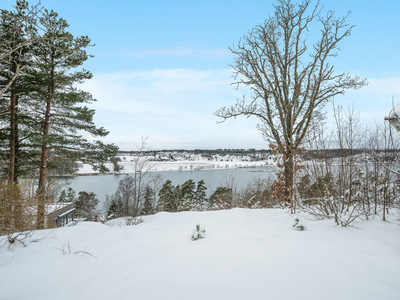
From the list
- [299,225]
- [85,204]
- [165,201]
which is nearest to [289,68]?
[299,225]

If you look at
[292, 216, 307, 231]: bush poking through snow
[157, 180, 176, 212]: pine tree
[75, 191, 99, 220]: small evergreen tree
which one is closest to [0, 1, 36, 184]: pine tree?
[157, 180, 176, 212]: pine tree

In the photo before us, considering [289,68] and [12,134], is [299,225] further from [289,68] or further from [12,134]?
[12,134]

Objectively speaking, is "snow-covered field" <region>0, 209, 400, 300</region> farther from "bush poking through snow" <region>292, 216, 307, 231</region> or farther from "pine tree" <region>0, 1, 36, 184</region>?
"pine tree" <region>0, 1, 36, 184</region>

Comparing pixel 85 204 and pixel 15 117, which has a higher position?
pixel 15 117

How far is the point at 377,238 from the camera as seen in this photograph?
8.04ft

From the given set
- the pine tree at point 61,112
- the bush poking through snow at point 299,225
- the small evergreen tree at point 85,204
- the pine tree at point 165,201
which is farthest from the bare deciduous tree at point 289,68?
the small evergreen tree at point 85,204

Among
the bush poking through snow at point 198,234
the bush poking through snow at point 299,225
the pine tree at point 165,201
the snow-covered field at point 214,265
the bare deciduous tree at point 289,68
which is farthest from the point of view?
the pine tree at point 165,201

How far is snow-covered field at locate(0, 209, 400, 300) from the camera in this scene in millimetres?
1562

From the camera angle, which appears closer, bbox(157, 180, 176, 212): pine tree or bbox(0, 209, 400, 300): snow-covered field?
bbox(0, 209, 400, 300): snow-covered field

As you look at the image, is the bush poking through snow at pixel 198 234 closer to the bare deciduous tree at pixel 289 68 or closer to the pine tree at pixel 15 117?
the bare deciduous tree at pixel 289 68

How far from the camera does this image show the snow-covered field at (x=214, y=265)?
5.13 ft

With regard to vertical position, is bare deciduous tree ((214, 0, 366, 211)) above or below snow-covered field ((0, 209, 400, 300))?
above

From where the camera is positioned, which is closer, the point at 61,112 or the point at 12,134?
the point at 12,134

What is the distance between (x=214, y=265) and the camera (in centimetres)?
195
